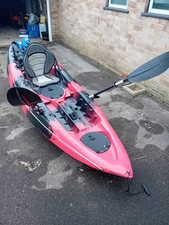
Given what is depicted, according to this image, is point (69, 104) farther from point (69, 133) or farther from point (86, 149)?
point (86, 149)

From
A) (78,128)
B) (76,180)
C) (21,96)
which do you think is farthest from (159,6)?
(76,180)

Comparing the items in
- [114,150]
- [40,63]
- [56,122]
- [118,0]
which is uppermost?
[118,0]

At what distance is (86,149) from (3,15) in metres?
16.4

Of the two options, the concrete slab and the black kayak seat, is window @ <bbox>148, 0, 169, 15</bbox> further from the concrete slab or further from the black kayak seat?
the black kayak seat

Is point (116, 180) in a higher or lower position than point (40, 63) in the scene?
lower

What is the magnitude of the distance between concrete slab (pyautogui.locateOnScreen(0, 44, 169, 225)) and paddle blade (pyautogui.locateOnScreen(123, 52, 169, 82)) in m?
1.41

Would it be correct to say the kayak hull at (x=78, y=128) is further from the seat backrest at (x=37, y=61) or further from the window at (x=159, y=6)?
the window at (x=159, y=6)

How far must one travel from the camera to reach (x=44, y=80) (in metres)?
5.21

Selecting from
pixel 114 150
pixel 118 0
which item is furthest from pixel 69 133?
pixel 118 0

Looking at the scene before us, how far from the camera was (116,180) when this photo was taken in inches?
145

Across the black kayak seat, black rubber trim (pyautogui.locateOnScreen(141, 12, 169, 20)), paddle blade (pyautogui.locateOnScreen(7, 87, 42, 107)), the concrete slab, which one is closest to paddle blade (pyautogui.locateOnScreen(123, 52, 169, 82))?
Answer: the concrete slab

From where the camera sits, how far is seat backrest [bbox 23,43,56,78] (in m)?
5.20

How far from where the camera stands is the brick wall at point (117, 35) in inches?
232

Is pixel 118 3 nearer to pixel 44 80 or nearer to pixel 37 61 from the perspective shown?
pixel 37 61
